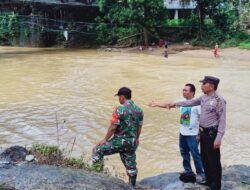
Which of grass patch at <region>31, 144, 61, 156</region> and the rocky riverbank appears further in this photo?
grass patch at <region>31, 144, 61, 156</region>

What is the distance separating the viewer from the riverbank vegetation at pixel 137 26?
34.0 m

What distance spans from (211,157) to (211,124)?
1.39ft

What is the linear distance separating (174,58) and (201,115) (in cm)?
2453

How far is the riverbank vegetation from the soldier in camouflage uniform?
27244 millimetres

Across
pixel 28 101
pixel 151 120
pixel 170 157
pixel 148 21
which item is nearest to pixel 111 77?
pixel 28 101

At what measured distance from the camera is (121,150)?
5664 mm

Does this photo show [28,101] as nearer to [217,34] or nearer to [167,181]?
[167,181]

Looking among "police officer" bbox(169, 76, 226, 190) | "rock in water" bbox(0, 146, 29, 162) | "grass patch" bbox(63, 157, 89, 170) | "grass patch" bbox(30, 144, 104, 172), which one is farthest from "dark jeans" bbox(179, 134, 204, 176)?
"rock in water" bbox(0, 146, 29, 162)

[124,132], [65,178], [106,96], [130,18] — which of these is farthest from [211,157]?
[130,18]

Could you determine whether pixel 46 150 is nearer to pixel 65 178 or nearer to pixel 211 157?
pixel 65 178

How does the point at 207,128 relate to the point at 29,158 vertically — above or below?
above

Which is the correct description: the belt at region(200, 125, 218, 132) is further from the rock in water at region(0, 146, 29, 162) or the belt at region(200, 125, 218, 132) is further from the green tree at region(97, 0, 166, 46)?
the green tree at region(97, 0, 166, 46)

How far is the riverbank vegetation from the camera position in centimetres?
3400

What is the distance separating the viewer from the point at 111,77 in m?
21.3
